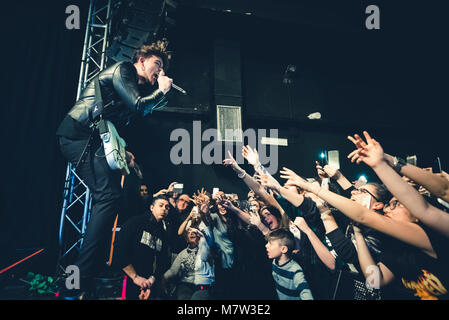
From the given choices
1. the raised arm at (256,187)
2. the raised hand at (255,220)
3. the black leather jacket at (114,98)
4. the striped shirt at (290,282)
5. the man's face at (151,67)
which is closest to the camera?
the black leather jacket at (114,98)

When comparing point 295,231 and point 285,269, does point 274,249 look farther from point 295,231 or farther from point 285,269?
point 295,231

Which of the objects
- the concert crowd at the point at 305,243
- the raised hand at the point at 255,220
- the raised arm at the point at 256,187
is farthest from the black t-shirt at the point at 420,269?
the raised arm at the point at 256,187

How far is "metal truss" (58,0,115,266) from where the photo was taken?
2.82 metres

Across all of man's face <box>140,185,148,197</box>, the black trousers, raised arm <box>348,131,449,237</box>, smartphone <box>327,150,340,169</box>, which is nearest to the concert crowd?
raised arm <box>348,131,449,237</box>

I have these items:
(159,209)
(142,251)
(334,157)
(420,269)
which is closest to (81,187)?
(159,209)

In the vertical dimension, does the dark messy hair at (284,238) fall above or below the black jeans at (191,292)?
above

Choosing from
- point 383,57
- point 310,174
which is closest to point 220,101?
point 310,174

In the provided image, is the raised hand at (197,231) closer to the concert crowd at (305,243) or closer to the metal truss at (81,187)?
the concert crowd at (305,243)

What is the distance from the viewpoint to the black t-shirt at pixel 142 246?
2.52 metres

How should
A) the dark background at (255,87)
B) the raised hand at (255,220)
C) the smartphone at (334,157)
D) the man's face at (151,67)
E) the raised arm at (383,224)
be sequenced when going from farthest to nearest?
1. the smartphone at (334,157)
2. the dark background at (255,87)
3. the raised hand at (255,220)
4. the man's face at (151,67)
5. the raised arm at (383,224)

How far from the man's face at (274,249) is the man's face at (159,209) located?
4.42 feet

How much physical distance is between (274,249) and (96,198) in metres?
1.80

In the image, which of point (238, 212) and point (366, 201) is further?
point (238, 212)

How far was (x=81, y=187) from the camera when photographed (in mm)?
3521
